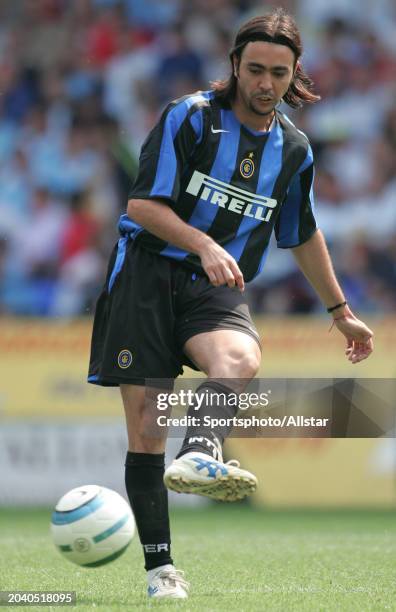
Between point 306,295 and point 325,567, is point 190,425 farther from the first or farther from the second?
point 306,295

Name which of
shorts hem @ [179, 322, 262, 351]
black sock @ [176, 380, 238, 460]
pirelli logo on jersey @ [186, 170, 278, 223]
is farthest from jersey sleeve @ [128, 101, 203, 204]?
black sock @ [176, 380, 238, 460]

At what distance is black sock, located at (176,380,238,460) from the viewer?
13.6 ft

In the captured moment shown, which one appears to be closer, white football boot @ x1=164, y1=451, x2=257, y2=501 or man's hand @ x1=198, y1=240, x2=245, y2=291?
white football boot @ x1=164, y1=451, x2=257, y2=501

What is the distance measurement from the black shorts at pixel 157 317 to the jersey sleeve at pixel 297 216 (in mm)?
486

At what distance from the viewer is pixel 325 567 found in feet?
18.9

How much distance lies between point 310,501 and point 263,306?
197cm

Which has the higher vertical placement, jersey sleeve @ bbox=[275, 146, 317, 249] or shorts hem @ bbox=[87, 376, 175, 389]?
jersey sleeve @ bbox=[275, 146, 317, 249]

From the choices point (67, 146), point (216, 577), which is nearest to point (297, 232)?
point (216, 577)

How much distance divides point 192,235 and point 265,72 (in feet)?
2.38

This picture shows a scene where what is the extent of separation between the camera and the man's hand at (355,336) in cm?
518

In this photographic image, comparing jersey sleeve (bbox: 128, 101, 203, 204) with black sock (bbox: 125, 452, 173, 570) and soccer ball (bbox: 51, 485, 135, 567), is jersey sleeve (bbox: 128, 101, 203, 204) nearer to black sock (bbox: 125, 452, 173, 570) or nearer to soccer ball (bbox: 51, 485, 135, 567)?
black sock (bbox: 125, 452, 173, 570)

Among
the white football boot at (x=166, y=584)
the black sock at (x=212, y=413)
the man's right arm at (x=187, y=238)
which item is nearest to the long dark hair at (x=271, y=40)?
the man's right arm at (x=187, y=238)

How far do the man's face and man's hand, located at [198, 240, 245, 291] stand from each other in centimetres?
72

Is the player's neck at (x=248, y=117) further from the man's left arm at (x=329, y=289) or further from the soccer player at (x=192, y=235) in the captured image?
the man's left arm at (x=329, y=289)
